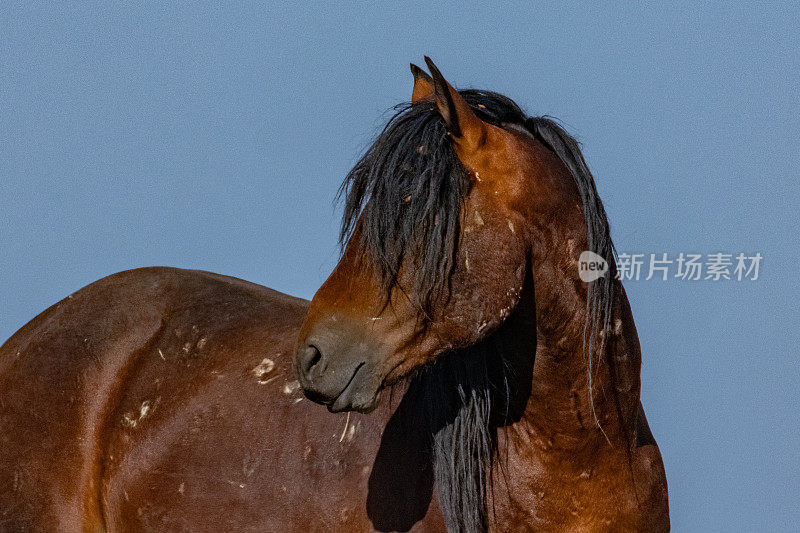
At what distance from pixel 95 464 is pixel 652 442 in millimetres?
1694

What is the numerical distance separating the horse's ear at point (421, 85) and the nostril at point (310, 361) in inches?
23.8

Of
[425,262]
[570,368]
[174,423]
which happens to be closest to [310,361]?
[425,262]

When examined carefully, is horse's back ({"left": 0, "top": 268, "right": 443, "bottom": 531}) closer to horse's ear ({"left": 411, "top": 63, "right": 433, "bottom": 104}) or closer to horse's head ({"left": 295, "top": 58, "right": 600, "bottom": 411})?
horse's head ({"left": 295, "top": 58, "right": 600, "bottom": 411})

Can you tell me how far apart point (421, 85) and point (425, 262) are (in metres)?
0.59

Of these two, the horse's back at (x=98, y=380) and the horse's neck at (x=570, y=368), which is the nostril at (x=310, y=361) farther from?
the horse's back at (x=98, y=380)

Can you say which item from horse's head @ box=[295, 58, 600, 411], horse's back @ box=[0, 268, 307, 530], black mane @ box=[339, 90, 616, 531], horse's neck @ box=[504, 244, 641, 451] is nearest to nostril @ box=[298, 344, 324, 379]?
horse's head @ box=[295, 58, 600, 411]

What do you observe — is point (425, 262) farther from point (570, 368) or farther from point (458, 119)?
point (570, 368)

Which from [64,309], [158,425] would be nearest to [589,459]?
[158,425]

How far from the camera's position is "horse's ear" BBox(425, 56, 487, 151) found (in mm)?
1825

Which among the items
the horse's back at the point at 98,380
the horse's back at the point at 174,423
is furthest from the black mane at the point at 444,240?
the horse's back at the point at 98,380

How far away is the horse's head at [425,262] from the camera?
1.85 metres

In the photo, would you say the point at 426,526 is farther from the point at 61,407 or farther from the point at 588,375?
the point at 61,407

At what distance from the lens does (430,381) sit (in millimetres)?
2172

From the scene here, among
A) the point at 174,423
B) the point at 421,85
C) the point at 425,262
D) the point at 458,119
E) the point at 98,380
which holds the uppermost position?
the point at 421,85
